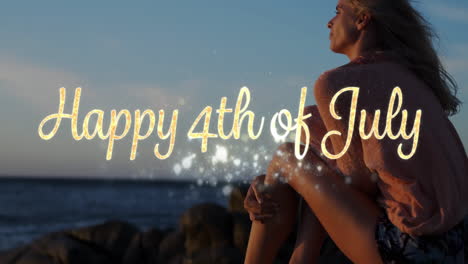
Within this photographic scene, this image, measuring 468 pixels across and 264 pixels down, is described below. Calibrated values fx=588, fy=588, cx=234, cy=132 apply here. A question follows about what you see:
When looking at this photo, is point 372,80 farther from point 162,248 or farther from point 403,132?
point 162,248

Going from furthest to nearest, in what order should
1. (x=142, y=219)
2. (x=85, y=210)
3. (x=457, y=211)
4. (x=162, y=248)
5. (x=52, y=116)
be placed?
(x=85, y=210)
(x=142, y=219)
(x=162, y=248)
(x=52, y=116)
(x=457, y=211)

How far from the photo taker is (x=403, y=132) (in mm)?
2510

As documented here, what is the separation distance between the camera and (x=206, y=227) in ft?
26.4

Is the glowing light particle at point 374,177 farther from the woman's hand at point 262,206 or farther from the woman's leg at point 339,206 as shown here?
the woman's hand at point 262,206

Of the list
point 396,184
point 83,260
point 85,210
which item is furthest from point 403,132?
point 85,210

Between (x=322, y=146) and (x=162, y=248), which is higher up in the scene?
(x=322, y=146)

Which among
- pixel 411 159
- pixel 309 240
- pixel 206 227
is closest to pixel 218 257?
pixel 206 227

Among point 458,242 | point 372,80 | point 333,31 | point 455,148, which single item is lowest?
point 458,242

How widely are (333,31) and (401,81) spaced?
54cm

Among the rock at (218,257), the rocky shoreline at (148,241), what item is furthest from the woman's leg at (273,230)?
the rocky shoreline at (148,241)

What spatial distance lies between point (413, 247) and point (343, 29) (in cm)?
112

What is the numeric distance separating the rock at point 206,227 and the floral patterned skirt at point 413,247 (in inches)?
215

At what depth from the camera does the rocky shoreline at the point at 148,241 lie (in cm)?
789

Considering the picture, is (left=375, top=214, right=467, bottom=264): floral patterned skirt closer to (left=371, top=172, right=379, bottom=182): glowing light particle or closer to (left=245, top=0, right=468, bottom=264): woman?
(left=245, top=0, right=468, bottom=264): woman
